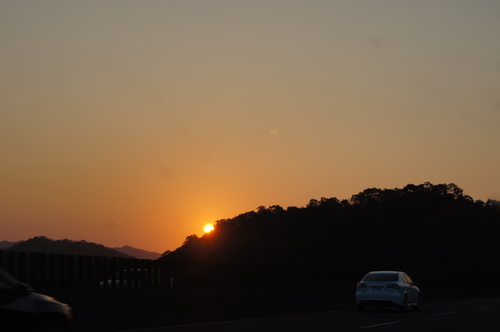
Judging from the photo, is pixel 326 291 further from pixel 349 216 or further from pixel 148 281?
pixel 349 216

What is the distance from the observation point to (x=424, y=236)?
12538cm

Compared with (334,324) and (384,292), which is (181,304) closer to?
(334,324)

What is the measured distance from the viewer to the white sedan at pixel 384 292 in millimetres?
29766

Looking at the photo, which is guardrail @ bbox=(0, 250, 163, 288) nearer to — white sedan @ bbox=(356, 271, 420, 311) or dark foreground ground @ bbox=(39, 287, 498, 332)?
dark foreground ground @ bbox=(39, 287, 498, 332)

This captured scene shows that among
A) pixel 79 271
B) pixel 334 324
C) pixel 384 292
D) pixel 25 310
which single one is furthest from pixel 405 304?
pixel 25 310

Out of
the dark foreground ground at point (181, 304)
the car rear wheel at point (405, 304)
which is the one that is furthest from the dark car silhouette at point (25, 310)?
the car rear wheel at point (405, 304)

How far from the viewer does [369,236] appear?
122m

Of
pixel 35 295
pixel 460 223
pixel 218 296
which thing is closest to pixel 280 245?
pixel 460 223

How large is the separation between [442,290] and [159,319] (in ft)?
98.8

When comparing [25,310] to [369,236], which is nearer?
[25,310]

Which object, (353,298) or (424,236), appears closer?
(353,298)

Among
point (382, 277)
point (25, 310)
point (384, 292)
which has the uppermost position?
point (382, 277)

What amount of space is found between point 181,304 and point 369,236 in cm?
10212

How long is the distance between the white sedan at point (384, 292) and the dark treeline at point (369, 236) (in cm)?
6541
